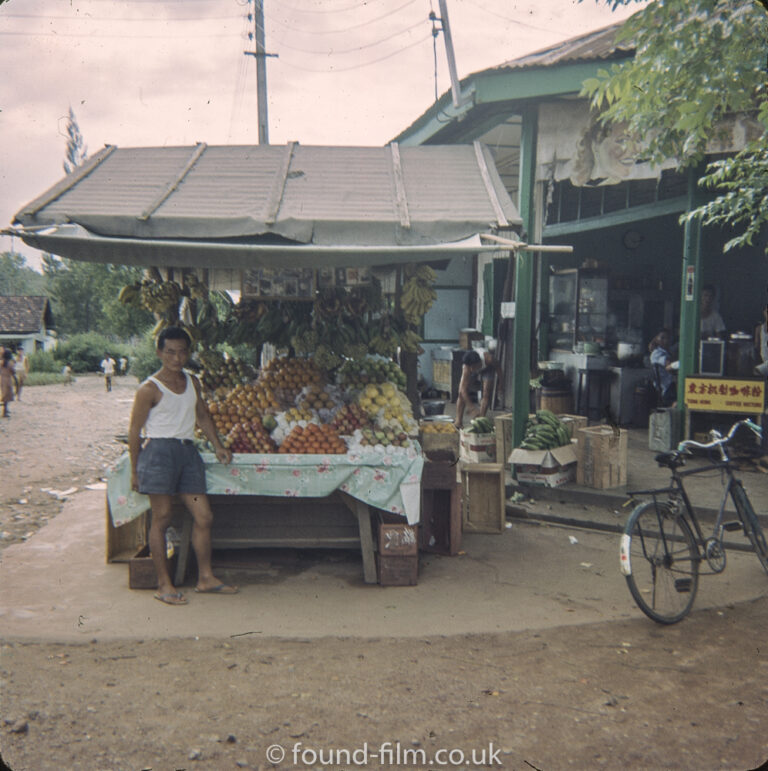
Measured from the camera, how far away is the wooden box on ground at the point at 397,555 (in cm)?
533

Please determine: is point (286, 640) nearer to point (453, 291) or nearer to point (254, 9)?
point (453, 291)

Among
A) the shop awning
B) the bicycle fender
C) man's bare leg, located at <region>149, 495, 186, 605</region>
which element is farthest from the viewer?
the shop awning

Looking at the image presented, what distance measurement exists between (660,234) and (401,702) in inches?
457

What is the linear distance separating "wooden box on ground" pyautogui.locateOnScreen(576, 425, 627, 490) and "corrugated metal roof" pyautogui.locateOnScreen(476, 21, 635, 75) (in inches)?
150

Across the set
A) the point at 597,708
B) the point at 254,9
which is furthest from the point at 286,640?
the point at 254,9

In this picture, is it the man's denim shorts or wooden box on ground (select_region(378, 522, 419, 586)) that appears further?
wooden box on ground (select_region(378, 522, 419, 586))

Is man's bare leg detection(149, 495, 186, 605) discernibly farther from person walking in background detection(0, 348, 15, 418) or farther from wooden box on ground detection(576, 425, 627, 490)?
person walking in background detection(0, 348, 15, 418)

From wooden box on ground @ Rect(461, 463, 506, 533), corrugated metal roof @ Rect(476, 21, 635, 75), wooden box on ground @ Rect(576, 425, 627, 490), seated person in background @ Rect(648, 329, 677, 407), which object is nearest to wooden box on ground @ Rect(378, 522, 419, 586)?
wooden box on ground @ Rect(461, 463, 506, 533)

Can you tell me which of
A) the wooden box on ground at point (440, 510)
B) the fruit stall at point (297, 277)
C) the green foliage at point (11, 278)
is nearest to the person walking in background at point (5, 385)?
the fruit stall at point (297, 277)

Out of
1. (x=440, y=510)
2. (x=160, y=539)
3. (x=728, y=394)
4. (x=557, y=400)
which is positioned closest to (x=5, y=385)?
(x=557, y=400)

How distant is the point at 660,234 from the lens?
42.9 ft

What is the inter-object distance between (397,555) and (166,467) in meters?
1.81

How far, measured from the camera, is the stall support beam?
812 centimetres

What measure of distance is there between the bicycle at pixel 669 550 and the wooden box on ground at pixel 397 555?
5.13 feet
